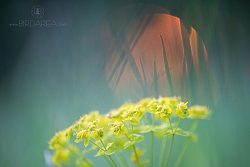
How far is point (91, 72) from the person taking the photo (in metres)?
1.32

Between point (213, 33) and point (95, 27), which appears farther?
point (95, 27)

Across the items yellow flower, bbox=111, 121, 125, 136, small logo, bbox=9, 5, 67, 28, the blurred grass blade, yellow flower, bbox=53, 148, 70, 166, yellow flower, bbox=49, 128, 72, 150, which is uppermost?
small logo, bbox=9, 5, 67, 28

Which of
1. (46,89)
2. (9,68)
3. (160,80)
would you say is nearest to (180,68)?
(160,80)

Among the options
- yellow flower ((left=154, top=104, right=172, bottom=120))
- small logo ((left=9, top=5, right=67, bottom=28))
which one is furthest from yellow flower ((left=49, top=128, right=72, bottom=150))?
small logo ((left=9, top=5, right=67, bottom=28))

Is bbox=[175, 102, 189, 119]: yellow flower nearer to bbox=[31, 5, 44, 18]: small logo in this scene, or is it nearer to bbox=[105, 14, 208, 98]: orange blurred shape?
bbox=[105, 14, 208, 98]: orange blurred shape

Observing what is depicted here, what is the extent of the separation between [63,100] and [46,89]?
86 mm

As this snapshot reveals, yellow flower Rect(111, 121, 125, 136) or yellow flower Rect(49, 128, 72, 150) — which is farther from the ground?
yellow flower Rect(111, 121, 125, 136)

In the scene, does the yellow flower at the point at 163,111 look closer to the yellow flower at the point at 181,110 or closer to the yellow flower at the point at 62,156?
the yellow flower at the point at 181,110

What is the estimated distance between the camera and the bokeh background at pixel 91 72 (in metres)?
1.17

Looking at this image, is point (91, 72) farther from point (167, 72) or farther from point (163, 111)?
→ point (163, 111)

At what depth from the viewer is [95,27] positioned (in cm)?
133

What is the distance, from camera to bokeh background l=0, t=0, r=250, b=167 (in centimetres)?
117

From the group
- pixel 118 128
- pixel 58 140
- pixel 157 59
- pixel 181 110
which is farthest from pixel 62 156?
pixel 157 59

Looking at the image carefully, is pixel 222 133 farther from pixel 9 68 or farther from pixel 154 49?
pixel 9 68
